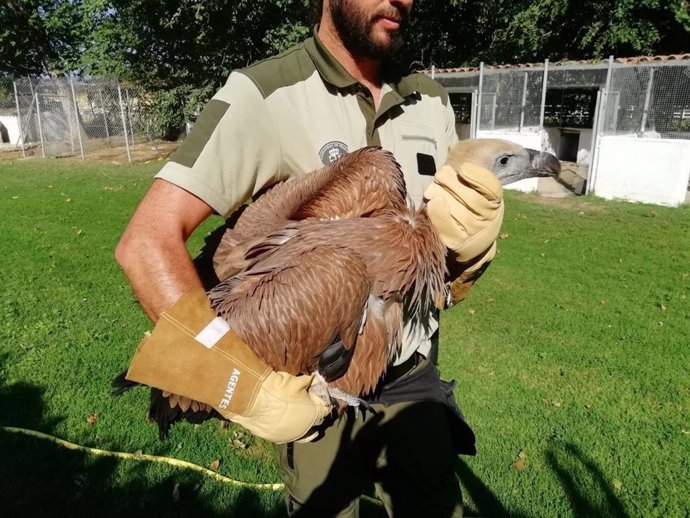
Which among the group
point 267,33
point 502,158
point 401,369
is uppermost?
point 267,33

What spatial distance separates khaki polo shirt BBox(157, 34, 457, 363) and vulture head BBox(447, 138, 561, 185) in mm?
143

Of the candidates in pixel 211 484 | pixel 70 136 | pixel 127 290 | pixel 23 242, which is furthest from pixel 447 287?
pixel 70 136

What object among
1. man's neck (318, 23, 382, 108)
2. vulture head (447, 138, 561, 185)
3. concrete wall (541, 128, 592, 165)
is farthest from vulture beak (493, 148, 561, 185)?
concrete wall (541, 128, 592, 165)

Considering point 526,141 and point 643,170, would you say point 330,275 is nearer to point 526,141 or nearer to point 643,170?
point 643,170

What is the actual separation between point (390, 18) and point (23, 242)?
8.87 m

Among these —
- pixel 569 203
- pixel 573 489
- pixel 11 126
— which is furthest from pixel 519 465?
pixel 11 126

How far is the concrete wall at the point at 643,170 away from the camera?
42.1ft

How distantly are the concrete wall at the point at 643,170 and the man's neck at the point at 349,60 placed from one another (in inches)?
490

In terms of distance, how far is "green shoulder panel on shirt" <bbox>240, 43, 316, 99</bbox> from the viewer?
2.45m

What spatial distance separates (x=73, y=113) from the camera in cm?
2191

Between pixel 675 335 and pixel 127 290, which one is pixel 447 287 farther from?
pixel 127 290

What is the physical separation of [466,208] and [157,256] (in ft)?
4.46

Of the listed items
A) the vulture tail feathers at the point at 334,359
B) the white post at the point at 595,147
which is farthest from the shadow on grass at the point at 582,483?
the white post at the point at 595,147

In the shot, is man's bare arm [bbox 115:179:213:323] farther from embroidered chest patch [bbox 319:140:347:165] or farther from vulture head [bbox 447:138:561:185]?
vulture head [bbox 447:138:561:185]
